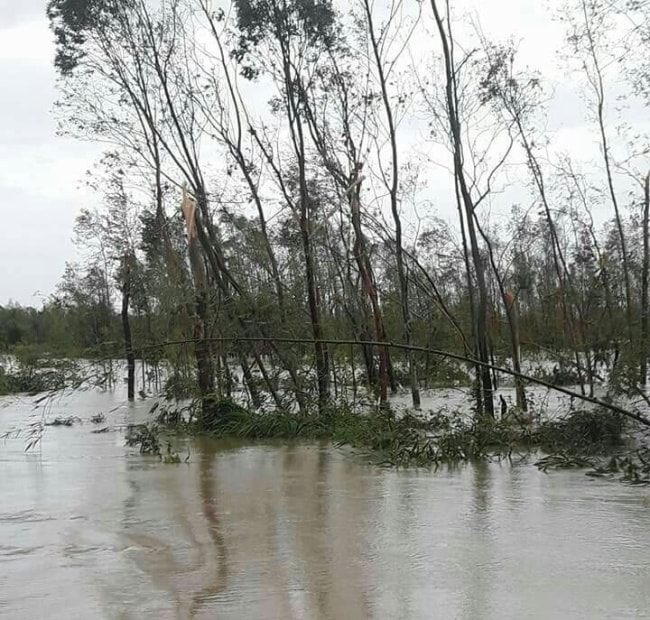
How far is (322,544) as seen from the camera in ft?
19.1

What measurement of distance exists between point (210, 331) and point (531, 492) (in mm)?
7240

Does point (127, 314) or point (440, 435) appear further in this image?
point (127, 314)

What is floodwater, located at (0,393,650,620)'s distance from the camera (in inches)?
175

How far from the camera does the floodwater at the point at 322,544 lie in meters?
4.44

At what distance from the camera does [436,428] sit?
11844 mm

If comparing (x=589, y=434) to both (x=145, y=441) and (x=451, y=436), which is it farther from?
(x=145, y=441)

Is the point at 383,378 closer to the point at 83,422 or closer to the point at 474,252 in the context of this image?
the point at 474,252

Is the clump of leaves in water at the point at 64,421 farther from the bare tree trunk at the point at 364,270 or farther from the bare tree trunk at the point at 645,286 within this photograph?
the bare tree trunk at the point at 645,286

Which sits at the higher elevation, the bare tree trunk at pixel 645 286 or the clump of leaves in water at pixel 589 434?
the bare tree trunk at pixel 645 286

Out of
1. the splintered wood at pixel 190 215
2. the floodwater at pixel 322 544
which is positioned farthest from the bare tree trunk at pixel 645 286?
the splintered wood at pixel 190 215

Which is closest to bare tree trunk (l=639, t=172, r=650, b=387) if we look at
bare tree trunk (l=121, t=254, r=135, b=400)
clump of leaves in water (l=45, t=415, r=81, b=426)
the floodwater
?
the floodwater

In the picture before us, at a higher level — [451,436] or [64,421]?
[64,421]

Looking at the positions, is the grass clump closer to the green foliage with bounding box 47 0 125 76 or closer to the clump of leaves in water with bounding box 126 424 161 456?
the clump of leaves in water with bounding box 126 424 161 456

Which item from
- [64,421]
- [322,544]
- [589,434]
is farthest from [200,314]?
[322,544]
